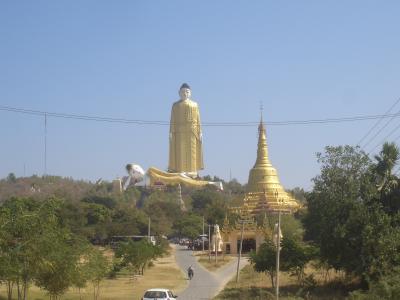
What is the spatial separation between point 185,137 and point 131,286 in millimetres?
79136

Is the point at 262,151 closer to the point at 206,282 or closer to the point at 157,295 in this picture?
the point at 206,282

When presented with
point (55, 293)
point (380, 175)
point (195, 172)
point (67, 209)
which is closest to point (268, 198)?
point (67, 209)

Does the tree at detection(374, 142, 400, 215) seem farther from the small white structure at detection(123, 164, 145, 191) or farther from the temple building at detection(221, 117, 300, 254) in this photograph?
the small white structure at detection(123, 164, 145, 191)

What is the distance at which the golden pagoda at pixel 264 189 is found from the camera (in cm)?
7769

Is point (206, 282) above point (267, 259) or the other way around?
the other way around

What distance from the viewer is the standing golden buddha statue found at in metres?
113

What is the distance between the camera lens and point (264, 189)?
8306 cm

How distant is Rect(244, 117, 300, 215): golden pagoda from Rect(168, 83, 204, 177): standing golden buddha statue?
2524 centimetres

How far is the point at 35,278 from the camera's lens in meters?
23.4

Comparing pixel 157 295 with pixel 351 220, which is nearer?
pixel 157 295

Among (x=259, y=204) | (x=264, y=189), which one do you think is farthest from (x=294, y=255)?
(x=264, y=189)

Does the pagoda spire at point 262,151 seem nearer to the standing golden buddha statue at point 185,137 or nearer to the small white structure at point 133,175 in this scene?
the standing golden buddha statue at point 185,137

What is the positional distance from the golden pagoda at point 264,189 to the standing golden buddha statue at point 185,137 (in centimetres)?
2524

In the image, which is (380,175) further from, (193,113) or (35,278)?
(193,113)
